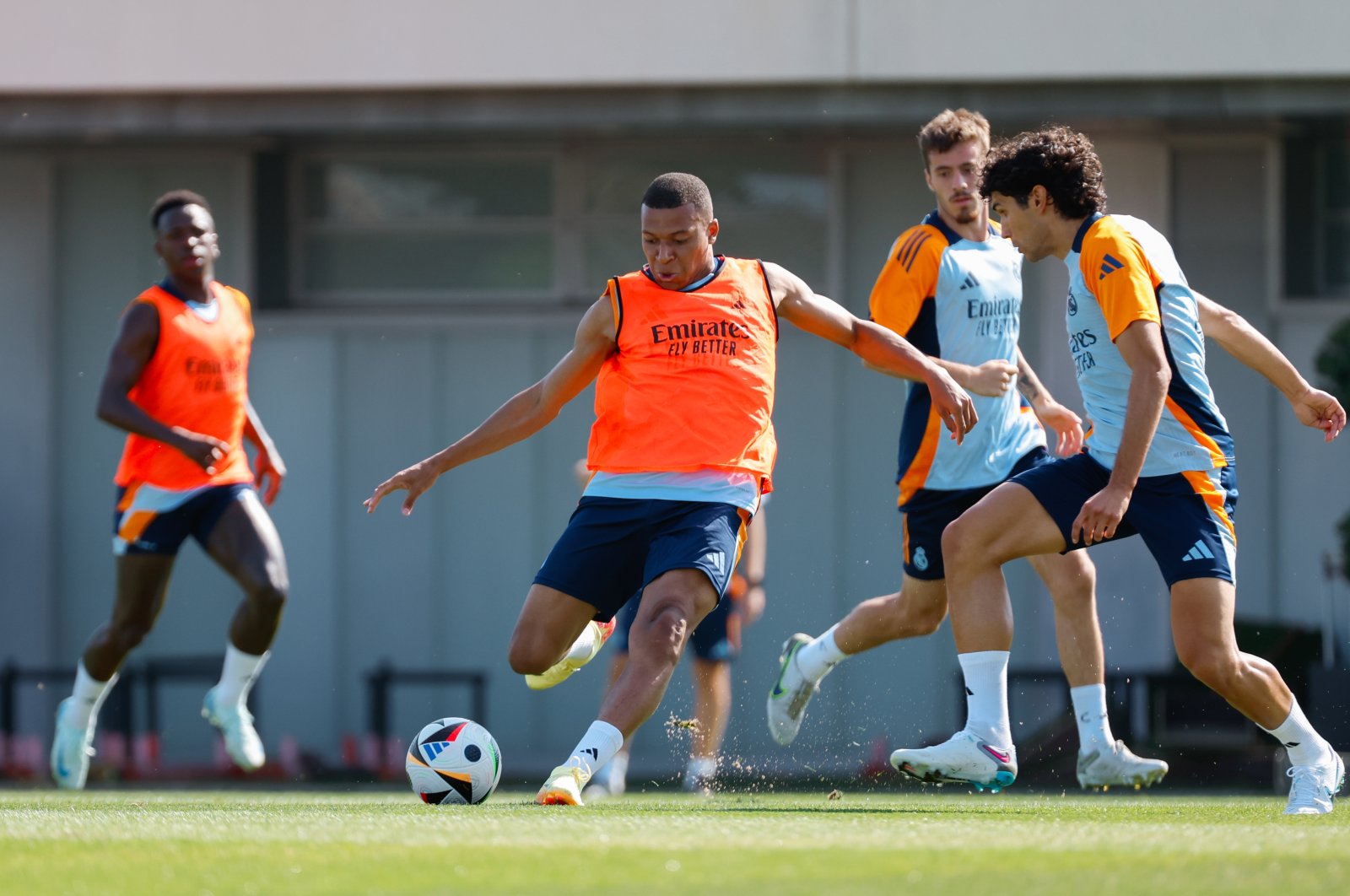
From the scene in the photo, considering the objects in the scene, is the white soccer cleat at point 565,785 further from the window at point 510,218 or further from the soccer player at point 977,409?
the window at point 510,218

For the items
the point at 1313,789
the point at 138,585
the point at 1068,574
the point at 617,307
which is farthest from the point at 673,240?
the point at 138,585

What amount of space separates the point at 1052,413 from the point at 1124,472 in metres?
1.50

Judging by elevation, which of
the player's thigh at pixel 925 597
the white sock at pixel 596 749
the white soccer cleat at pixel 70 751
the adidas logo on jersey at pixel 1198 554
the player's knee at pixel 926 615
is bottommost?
the white soccer cleat at pixel 70 751

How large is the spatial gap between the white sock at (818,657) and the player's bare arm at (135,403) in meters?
2.64

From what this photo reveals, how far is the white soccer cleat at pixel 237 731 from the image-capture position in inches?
337

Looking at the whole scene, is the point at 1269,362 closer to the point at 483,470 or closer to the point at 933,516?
the point at 933,516

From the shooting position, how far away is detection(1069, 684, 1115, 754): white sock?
6.89m

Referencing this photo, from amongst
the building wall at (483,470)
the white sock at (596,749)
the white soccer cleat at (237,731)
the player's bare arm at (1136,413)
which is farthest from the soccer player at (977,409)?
the building wall at (483,470)

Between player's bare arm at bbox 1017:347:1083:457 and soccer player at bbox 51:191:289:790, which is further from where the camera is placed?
soccer player at bbox 51:191:289:790

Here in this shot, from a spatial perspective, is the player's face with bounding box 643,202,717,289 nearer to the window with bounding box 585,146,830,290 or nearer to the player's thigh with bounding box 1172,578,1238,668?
the player's thigh with bounding box 1172,578,1238,668

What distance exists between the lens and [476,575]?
521 inches

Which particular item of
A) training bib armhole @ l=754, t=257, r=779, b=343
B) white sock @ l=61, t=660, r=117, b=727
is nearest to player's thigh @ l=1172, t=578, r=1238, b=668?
training bib armhole @ l=754, t=257, r=779, b=343

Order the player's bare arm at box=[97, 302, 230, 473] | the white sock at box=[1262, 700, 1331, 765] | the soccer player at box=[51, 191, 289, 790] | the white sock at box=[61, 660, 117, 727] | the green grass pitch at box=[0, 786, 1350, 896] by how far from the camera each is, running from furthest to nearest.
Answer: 1. the white sock at box=[61, 660, 117, 727]
2. the soccer player at box=[51, 191, 289, 790]
3. the player's bare arm at box=[97, 302, 230, 473]
4. the white sock at box=[1262, 700, 1331, 765]
5. the green grass pitch at box=[0, 786, 1350, 896]

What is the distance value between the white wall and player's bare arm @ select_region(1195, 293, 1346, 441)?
5832mm
